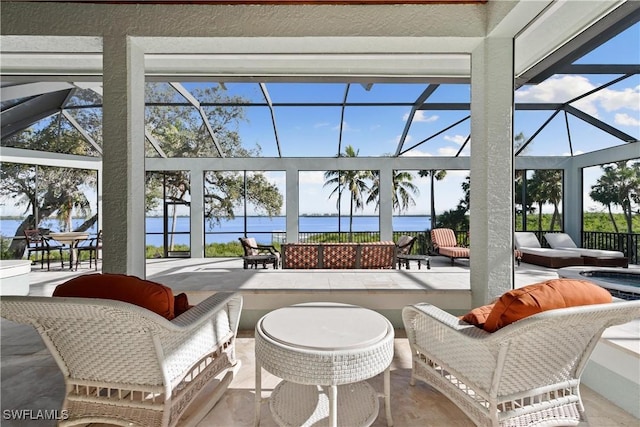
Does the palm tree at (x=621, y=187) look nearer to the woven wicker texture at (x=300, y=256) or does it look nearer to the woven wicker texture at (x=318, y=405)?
the woven wicker texture at (x=300, y=256)

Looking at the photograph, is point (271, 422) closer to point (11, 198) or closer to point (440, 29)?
point (440, 29)

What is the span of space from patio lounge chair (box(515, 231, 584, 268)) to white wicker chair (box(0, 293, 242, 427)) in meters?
7.47

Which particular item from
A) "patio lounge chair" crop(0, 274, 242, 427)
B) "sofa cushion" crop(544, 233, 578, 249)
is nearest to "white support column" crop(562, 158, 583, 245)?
"sofa cushion" crop(544, 233, 578, 249)

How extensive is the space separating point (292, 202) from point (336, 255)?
3845 millimetres

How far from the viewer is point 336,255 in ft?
18.5

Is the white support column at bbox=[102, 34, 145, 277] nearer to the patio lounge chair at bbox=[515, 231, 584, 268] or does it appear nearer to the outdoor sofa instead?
the outdoor sofa

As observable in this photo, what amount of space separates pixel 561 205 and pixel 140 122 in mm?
10858

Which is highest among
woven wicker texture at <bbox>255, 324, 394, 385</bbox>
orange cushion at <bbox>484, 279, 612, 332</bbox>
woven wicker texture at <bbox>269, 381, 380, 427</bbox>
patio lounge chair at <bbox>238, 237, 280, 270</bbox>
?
orange cushion at <bbox>484, 279, 612, 332</bbox>

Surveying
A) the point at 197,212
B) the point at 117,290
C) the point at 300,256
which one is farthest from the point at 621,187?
the point at 197,212

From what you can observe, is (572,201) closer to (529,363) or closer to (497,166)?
(497,166)

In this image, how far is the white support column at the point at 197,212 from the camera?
9000 mm

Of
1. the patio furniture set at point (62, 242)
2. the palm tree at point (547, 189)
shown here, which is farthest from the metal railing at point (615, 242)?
the patio furniture set at point (62, 242)

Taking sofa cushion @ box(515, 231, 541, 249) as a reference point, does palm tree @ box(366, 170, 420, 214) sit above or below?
above

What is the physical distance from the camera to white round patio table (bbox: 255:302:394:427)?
5.21 feet
